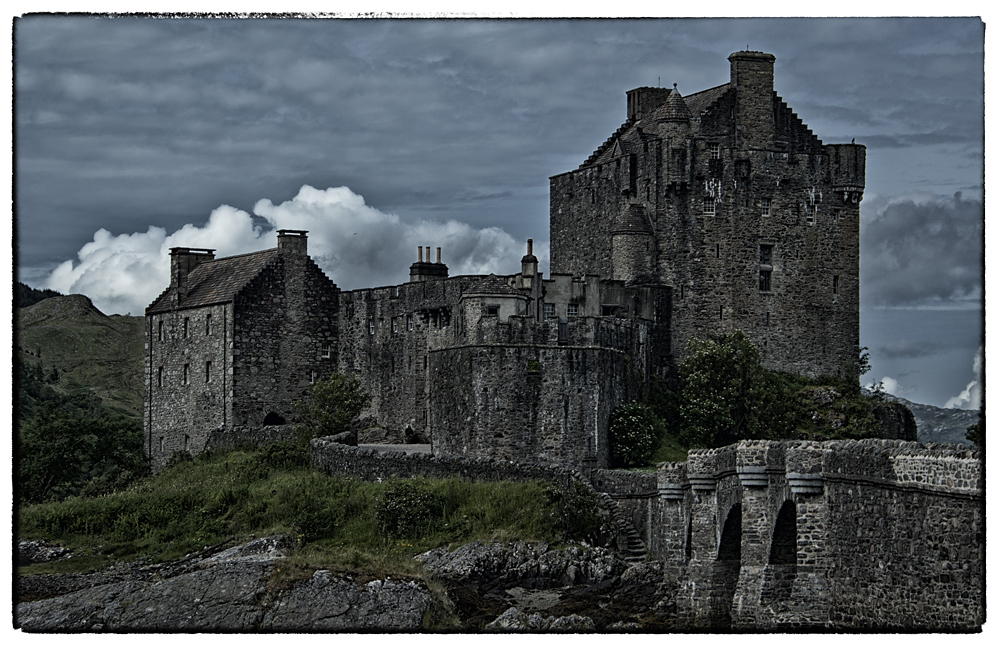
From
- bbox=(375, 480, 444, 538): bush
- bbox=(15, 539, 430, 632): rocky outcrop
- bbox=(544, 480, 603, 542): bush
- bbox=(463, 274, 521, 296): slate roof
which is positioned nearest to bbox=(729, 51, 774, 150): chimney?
bbox=(463, 274, 521, 296): slate roof

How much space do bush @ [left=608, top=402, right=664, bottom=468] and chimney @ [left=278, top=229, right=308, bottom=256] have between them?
1812 centimetres

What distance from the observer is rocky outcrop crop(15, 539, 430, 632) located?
90.1ft

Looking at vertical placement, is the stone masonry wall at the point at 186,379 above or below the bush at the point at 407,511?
above

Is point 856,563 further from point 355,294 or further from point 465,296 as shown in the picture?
point 355,294

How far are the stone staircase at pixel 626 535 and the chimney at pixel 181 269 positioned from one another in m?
26.4

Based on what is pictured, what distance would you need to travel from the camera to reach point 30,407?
54.9m

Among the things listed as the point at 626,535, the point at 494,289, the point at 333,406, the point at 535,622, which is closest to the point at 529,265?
the point at 494,289

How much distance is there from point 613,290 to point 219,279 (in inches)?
643

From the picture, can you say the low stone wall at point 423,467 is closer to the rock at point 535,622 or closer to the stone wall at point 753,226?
the rock at point 535,622

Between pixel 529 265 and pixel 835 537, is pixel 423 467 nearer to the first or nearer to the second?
pixel 529 265

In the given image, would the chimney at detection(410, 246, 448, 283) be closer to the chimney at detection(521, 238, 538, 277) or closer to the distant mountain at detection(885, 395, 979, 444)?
the chimney at detection(521, 238, 538, 277)

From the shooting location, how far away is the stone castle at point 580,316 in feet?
139

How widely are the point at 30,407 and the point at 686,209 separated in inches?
979

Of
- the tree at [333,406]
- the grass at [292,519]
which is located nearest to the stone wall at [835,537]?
the grass at [292,519]
